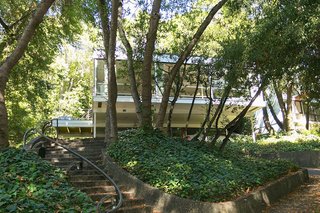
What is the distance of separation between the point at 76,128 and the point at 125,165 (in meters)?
17.1

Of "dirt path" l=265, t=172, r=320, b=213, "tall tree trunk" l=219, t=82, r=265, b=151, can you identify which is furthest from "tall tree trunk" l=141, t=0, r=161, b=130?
"dirt path" l=265, t=172, r=320, b=213

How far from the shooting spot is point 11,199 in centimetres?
493

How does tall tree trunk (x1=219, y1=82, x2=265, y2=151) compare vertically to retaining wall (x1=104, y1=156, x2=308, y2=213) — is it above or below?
above

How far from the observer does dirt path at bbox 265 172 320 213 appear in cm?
805

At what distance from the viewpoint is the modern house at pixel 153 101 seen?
1523cm

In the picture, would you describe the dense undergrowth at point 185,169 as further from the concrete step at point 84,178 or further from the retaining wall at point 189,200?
the concrete step at point 84,178

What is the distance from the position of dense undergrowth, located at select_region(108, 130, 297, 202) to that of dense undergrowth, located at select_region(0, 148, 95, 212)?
2.01 metres

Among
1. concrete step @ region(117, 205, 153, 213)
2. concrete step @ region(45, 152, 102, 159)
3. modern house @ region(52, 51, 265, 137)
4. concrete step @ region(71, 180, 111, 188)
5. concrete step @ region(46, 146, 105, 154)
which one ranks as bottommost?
concrete step @ region(117, 205, 153, 213)

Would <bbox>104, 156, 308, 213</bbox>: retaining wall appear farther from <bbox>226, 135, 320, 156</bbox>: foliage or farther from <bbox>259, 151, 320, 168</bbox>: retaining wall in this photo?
<bbox>226, 135, 320, 156</bbox>: foliage

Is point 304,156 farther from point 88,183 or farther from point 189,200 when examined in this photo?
point 88,183

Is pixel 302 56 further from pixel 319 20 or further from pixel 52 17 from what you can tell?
pixel 52 17

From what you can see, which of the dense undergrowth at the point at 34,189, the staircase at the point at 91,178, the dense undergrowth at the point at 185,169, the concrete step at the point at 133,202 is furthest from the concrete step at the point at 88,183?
the concrete step at the point at 133,202

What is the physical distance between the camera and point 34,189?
5.44m

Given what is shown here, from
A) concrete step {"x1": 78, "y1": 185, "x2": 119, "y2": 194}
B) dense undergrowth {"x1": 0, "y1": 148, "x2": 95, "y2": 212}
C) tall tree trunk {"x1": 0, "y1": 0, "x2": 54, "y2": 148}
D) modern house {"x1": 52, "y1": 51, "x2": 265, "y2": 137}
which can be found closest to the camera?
dense undergrowth {"x1": 0, "y1": 148, "x2": 95, "y2": 212}
